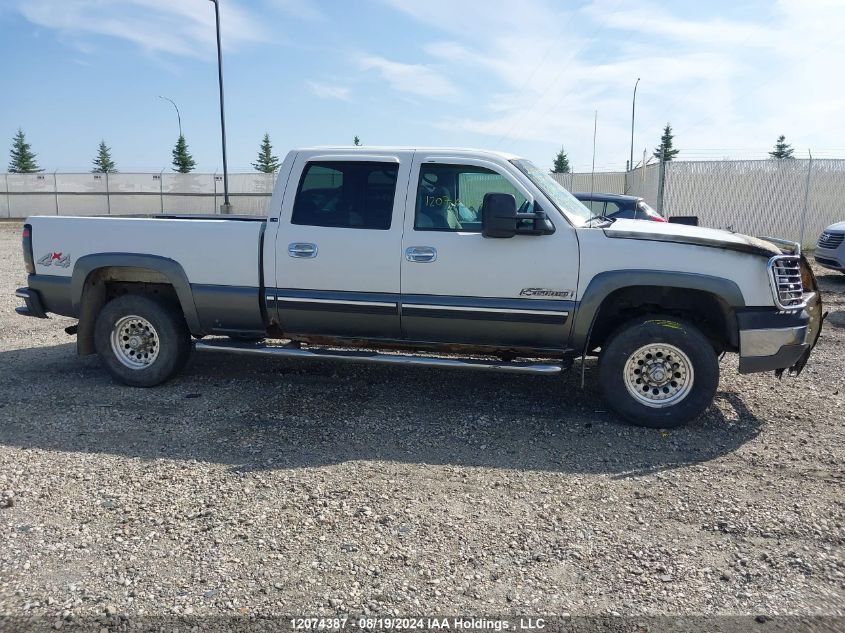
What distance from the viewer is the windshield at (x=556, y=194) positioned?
5.60 m

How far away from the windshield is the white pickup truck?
1.2 inches

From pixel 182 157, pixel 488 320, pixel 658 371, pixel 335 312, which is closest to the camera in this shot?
pixel 658 371

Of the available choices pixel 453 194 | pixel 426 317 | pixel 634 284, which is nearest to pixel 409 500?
pixel 426 317

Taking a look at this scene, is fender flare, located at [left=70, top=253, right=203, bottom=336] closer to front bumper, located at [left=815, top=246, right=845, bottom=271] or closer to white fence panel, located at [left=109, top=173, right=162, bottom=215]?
front bumper, located at [left=815, top=246, right=845, bottom=271]

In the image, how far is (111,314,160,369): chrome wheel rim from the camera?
20.9ft

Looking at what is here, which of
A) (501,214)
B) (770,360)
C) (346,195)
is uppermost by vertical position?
(346,195)

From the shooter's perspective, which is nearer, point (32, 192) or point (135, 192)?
point (135, 192)

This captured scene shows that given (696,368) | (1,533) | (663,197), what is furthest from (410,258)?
(663,197)

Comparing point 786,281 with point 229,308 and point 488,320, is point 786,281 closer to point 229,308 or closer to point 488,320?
point 488,320

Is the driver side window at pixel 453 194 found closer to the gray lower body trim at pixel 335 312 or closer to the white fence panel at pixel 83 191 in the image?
the gray lower body trim at pixel 335 312

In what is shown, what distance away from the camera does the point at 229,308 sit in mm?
6066

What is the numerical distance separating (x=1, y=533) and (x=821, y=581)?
4097 mm

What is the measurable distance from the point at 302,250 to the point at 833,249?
36.2 ft

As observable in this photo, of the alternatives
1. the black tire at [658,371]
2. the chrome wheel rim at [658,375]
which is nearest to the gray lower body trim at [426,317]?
the black tire at [658,371]
